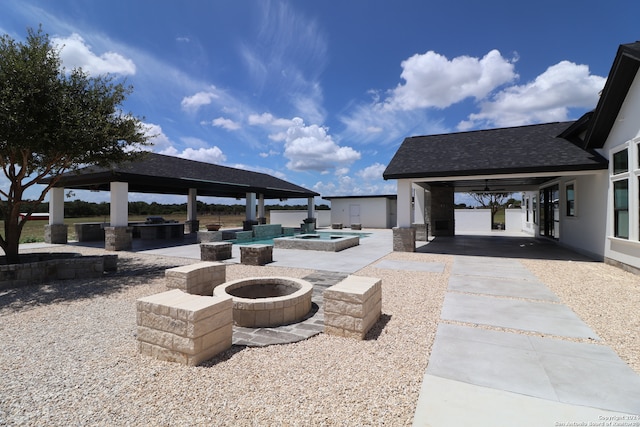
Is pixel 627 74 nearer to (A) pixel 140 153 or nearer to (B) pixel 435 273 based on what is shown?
(B) pixel 435 273

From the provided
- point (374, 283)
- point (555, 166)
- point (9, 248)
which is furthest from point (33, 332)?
point (555, 166)

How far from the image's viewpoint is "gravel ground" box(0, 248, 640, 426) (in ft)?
9.01

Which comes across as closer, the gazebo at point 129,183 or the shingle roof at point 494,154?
the shingle roof at point 494,154

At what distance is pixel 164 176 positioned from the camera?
16.0 metres

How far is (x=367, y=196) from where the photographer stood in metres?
30.3

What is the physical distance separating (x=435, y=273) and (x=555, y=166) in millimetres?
6853

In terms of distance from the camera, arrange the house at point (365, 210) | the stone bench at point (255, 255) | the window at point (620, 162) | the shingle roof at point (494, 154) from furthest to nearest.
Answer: the house at point (365, 210) < the shingle roof at point (494, 154) < the stone bench at point (255, 255) < the window at point (620, 162)

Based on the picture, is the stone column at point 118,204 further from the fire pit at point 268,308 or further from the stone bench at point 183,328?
the stone bench at point 183,328

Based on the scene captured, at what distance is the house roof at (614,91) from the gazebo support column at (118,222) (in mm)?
19494

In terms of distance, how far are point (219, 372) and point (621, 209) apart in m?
12.6

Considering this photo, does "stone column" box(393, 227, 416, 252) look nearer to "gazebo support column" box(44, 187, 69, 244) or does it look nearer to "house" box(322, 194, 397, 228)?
"house" box(322, 194, 397, 228)

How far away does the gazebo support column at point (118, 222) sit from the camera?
14.1 meters

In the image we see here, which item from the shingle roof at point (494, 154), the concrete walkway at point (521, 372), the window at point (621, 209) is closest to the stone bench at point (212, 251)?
the shingle roof at point (494, 154)

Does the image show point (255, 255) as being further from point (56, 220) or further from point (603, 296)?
point (56, 220)
